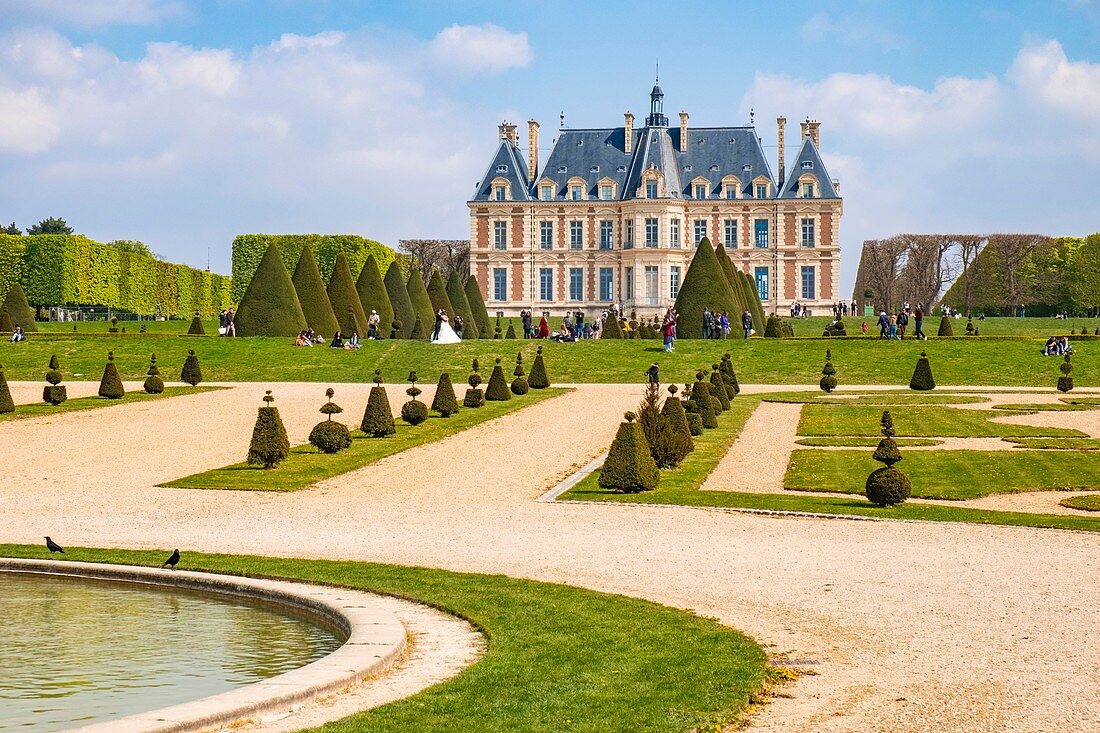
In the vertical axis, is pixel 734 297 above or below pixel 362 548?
above

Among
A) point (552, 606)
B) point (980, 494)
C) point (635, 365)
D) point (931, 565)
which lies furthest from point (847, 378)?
point (552, 606)

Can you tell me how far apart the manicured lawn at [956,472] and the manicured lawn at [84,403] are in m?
16.9

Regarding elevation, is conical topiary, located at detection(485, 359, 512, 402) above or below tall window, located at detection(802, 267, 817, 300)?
below

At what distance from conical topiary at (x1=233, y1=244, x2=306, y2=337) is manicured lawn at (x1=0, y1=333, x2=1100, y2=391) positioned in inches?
72.2

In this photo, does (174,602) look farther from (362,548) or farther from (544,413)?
(544,413)

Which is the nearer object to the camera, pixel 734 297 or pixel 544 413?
pixel 544 413

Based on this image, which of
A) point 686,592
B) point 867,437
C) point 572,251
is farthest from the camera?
point 572,251

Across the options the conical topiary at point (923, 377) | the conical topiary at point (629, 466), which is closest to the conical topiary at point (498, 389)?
the conical topiary at point (923, 377)

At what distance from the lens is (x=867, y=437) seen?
2595cm

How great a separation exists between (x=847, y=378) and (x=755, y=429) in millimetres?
15854

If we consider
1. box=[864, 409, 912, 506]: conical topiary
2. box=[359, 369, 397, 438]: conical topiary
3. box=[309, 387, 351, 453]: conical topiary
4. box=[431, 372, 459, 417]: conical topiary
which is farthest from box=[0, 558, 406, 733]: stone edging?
box=[431, 372, 459, 417]: conical topiary

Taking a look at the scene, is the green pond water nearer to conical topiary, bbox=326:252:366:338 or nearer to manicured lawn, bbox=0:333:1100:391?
manicured lawn, bbox=0:333:1100:391

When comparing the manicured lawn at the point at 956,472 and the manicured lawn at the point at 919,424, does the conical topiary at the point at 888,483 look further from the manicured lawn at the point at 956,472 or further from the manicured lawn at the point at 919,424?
the manicured lawn at the point at 919,424

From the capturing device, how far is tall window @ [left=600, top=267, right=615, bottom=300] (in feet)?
276
